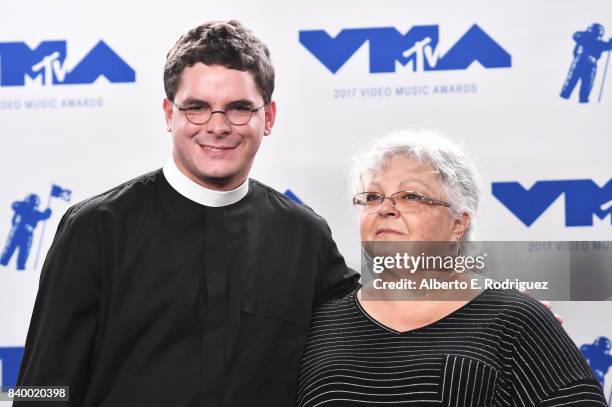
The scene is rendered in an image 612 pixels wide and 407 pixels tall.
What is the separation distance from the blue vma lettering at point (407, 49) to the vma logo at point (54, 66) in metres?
0.76

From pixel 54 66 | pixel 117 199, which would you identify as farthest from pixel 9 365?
pixel 117 199

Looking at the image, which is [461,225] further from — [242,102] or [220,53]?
[220,53]

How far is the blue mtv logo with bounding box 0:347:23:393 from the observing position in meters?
2.78

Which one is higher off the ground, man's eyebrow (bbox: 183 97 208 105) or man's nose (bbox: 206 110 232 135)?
man's eyebrow (bbox: 183 97 208 105)

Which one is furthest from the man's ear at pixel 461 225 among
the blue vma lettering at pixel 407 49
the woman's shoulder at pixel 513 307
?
the blue vma lettering at pixel 407 49

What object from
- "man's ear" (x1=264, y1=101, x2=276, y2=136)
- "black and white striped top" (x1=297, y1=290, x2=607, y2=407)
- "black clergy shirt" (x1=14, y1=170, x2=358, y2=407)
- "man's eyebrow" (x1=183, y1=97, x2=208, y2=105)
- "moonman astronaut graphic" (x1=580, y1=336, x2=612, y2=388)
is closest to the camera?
"black and white striped top" (x1=297, y1=290, x2=607, y2=407)

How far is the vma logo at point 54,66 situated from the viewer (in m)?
2.82

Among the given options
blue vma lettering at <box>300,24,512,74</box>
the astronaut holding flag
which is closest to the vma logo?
the astronaut holding flag

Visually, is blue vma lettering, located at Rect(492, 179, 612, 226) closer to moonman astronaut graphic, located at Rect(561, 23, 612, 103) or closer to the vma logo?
moonman astronaut graphic, located at Rect(561, 23, 612, 103)

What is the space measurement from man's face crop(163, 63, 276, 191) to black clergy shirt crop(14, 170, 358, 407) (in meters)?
0.12

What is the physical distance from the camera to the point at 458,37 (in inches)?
106

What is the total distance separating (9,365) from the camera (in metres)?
2.79

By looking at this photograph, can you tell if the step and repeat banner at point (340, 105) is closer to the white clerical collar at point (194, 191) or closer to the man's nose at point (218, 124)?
the white clerical collar at point (194, 191)

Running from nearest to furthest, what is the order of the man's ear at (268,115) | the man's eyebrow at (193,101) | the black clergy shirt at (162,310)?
the black clergy shirt at (162,310) → the man's eyebrow at (193,101) → the man's ear at (268,115)
